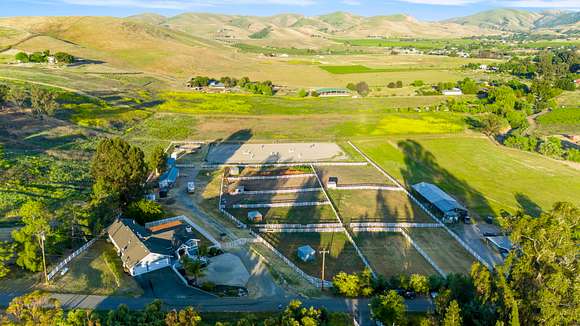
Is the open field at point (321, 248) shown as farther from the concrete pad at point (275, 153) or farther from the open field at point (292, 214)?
the concrete pad at point (275, 153)

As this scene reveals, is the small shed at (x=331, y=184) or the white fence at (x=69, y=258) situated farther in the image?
the small shed at (x=331, y=184)

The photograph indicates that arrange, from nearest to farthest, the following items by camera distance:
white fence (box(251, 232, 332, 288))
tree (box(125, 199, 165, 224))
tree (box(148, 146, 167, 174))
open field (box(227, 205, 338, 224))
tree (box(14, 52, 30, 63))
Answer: white fence (box(251, 232, 332, 288)) < tree (box(125, 199, 165, 224)) < open field (box(227, 205, 338, 224)) < tree (box(148, 146, 167, 174)) < tree (box(14, 52, 30, 63))

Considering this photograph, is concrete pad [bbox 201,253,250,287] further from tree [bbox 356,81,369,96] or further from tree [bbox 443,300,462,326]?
tree [bbox 356,81,369,96]

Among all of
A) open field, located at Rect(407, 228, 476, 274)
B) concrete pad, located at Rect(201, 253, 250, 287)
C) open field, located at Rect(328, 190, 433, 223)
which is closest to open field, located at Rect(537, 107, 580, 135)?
open field, located at Rect(328, 190, 433, 223)

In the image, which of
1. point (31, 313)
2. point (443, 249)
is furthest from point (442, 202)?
point (31, 313)

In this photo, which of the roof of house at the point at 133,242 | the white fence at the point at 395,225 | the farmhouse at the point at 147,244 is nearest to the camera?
the farmhouse at the point at 147,244

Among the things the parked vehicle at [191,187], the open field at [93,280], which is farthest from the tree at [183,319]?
the parked vehicle at [191,187]

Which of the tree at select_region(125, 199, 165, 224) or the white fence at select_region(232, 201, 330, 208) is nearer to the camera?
the tree at select_region(125, 199, 165, 224)

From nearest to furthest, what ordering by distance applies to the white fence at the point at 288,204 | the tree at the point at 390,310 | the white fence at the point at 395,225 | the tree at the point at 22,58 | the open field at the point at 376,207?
1. the tree at the point at 390,310
2. the white fence at the point at 395,225
3. the open field at the point at 376,207
4. the white fence at the point at 288,204
5. the tree at the point at 22,58
